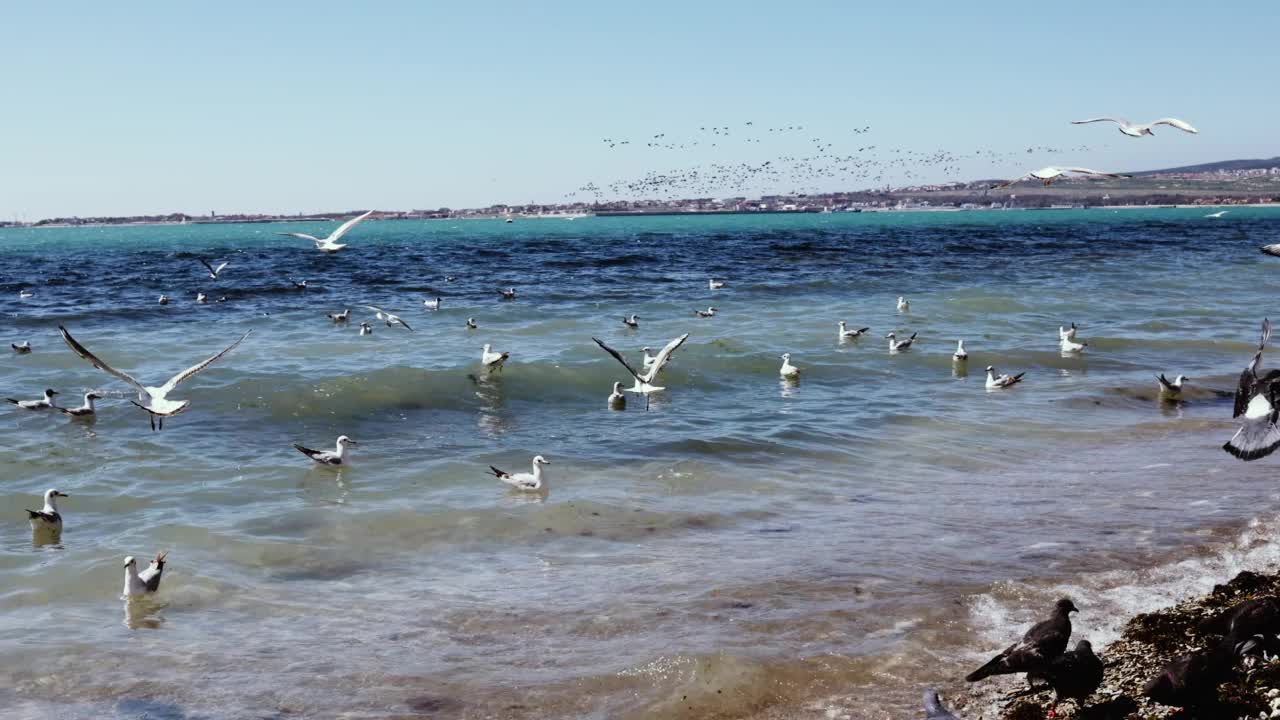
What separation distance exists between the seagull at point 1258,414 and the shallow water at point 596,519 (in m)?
1.41

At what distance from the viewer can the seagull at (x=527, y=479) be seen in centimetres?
1207

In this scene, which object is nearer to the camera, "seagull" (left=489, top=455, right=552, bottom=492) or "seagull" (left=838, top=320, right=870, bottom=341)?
"seagull" (left=489, top=455, right=552, bottom=492)

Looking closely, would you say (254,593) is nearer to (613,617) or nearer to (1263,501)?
(613,617)

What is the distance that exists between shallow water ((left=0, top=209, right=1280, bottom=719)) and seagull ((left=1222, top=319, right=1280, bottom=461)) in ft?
4.64

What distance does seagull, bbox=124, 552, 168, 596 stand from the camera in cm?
898

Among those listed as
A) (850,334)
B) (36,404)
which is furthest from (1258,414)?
(850,334)

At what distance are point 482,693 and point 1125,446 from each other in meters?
9.89

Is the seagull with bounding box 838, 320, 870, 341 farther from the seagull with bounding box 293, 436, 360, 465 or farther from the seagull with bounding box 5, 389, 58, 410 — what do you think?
the seagull with bounding box 5, 389, 58, 410

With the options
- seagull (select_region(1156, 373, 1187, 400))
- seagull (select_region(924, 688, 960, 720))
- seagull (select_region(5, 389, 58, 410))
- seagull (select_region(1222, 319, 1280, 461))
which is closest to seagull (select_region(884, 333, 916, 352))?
seagull (select_region(1156, 373, 1187, 400))

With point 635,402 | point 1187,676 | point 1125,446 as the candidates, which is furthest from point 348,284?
point 1187,676

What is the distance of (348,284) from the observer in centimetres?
3988

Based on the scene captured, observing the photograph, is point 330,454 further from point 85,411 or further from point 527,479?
point 85,411

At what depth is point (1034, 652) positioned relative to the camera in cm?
601

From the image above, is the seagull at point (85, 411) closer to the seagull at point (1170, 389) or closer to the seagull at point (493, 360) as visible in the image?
the seagull at point (493, 360)
